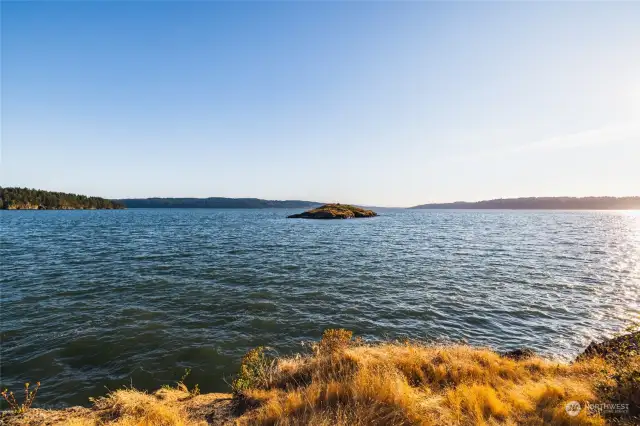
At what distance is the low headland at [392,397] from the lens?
5.77 meters

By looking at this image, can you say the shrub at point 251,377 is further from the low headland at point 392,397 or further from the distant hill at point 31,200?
the distant hill at point 31,200

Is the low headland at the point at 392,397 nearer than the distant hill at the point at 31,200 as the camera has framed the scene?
Yes

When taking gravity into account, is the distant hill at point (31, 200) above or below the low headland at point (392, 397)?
above

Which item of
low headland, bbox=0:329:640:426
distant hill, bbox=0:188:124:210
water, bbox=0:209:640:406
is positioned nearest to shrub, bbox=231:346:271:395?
low headland, bbox=0:329:640:426

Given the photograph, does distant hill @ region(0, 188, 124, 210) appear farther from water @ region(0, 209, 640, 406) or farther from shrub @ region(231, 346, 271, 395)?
shrub @ region(231, 346, 271, 395)

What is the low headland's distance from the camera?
5.77 metres

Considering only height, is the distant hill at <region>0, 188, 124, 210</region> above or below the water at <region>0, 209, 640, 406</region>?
above

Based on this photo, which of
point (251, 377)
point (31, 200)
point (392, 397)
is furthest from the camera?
point (31, 200)

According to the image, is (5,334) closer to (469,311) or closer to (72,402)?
(72,402)

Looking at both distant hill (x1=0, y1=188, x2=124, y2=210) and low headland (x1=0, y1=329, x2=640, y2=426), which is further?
distant hill (x1=0, y1=188, x2=124, y2=210)

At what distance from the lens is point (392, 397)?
20.0 ft

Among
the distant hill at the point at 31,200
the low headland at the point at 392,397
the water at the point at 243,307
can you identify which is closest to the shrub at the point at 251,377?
the low headland at the point at 392,397

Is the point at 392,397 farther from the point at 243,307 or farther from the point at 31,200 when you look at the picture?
the point at 31,200

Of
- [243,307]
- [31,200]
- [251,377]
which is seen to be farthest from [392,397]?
[31,200]
